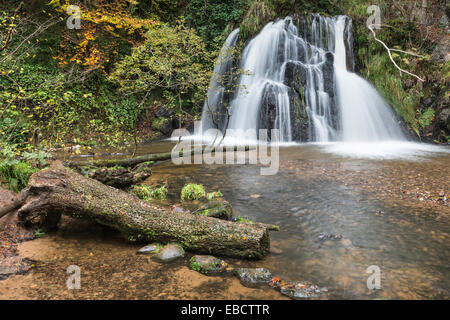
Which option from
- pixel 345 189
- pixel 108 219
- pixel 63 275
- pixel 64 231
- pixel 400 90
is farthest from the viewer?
pixel 400 90

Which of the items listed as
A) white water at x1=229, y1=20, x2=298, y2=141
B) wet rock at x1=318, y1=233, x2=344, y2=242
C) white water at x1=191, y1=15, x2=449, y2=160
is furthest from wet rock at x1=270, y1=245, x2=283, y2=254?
white water at x1=229, y1=20, x2=298, y2=141

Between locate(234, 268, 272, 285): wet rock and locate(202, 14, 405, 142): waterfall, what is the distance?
10.6 metres

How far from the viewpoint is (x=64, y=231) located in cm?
396

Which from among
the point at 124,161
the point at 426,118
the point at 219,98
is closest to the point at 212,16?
the point at 219,98

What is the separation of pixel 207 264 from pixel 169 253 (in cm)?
54

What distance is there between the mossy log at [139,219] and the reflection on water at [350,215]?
16.9 inches

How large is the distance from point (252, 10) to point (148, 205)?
16581mm

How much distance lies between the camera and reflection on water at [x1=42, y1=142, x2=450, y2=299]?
10.1 ft

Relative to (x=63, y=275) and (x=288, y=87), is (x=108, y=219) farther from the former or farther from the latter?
(x=288, y=87)

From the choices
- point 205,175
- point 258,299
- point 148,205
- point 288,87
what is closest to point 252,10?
point 288,87

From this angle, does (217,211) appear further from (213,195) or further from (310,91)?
(310,91)

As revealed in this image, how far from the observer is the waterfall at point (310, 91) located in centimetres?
1351

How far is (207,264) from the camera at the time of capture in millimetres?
3143
